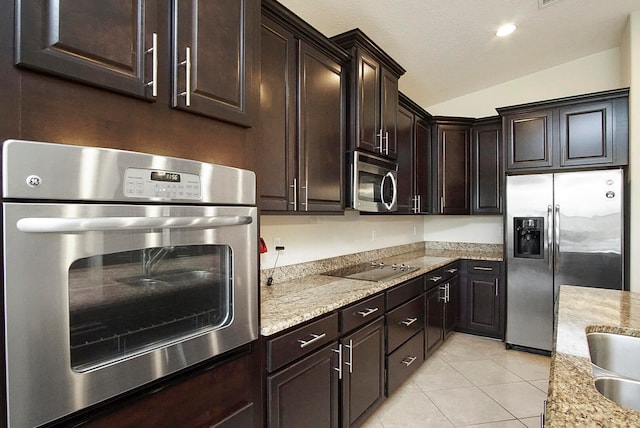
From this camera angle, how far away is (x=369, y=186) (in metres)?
2.64

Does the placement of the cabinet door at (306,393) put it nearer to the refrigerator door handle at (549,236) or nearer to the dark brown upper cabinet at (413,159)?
the dark brown upper cabinet at (413,159)

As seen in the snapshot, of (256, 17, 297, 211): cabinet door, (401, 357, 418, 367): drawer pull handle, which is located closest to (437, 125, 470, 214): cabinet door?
(401, 357, 418, 367): drawer pull handle

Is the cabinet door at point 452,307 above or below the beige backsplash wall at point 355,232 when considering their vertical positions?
below

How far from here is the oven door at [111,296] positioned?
78 centimetres

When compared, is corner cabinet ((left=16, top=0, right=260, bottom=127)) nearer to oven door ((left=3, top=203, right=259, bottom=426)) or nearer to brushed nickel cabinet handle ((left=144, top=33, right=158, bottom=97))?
brushed nickel cabinet handle ((left=144, top=33, right=158, bottom=97))

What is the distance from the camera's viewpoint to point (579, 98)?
3.29 metres

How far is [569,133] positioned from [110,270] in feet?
13.1

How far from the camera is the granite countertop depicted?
2.59ft

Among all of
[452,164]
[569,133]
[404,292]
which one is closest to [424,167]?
[452,164]

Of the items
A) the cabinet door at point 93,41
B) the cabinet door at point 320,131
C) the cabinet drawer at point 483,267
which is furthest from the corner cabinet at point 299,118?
the cabinet drawer at point 483,267

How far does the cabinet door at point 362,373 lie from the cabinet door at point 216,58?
1.38 meters

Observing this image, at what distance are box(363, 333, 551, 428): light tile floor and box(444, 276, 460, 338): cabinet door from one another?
233mm

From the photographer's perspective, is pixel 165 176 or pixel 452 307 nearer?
pixel 165 176

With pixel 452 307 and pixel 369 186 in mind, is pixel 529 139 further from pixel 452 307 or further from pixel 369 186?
pixel 369 186
